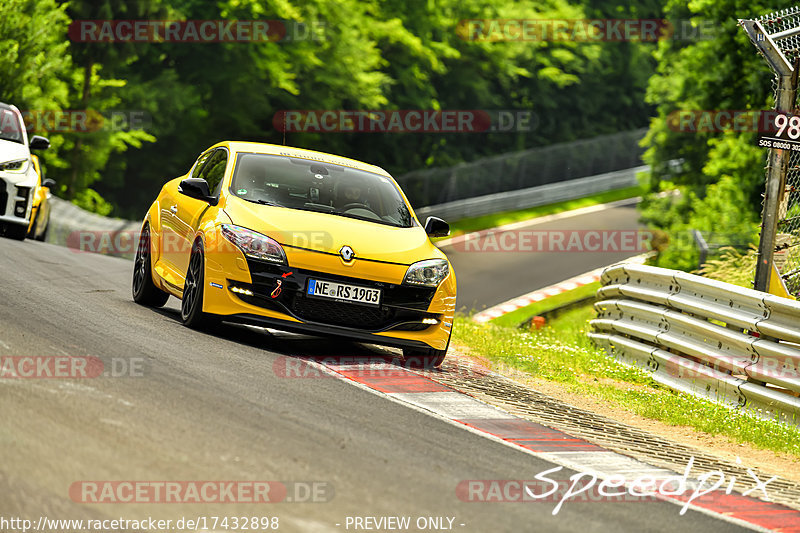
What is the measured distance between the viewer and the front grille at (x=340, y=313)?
8805 mm

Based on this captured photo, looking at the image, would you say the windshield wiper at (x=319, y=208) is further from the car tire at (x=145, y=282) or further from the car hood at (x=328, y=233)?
the car tire at (x=145, y=282)

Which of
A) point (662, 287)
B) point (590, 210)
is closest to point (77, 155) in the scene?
point (590, 210)

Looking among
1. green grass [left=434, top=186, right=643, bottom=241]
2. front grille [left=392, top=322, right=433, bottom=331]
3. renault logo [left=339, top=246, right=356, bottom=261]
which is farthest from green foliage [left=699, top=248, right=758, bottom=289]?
green grass [left=434, top=186, right=643, bottom=241]

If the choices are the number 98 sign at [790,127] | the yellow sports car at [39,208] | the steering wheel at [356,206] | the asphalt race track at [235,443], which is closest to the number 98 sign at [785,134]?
the number 98 sign at [790,127]

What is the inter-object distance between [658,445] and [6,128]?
39.7 ft

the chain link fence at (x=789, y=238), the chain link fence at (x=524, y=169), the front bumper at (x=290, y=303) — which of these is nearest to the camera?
the front bumper at (x=290, y=303)

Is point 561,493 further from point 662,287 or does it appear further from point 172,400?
point 662,287

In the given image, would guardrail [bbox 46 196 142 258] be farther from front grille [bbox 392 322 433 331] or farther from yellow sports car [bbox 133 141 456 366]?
front grille [bbox 392 322 433 331]

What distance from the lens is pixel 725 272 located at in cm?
1608

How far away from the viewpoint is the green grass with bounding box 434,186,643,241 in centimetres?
4677

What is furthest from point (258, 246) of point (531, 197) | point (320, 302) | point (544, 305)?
point (531, 197)

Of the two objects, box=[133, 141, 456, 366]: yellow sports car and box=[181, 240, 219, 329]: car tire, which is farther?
box=[181, 240, 219, 329]: car tire

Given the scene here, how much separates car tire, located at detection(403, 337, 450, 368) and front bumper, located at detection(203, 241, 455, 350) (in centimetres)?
42

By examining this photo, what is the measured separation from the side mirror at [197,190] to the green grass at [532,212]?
110 feet
